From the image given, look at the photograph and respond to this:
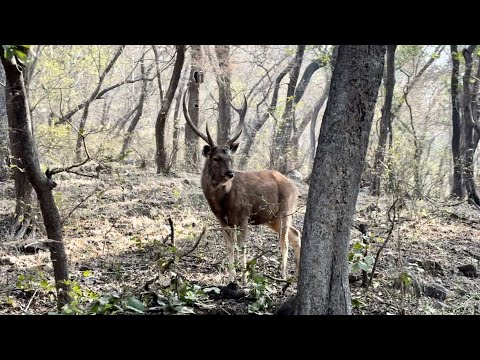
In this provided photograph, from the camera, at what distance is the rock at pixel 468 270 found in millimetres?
8727

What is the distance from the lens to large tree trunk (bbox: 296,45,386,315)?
15.7 ft

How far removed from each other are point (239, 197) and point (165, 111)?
6.85 metres

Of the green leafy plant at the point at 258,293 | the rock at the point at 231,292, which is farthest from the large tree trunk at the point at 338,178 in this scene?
the rock at the point at 231,292

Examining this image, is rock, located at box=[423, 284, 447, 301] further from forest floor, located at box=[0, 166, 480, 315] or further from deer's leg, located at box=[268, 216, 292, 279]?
deer's leg, located at box=[268, 216, 292, 279]

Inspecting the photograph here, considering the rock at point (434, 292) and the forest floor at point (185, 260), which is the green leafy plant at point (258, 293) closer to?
the forest floor at point (185, 260)

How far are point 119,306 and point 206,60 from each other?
10977 millimetres

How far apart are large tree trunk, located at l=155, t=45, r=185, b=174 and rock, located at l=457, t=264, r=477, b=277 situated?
8.05 meters

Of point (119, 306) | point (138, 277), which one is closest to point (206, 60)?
point (138, 277)

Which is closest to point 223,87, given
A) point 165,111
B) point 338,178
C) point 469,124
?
point 165,111

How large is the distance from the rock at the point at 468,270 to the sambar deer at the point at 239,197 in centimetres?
263

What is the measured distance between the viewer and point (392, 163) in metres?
8.98

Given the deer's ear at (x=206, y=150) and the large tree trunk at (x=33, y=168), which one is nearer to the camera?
the large tree trunk at (x=33, y=168)

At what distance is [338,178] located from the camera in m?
4.85
